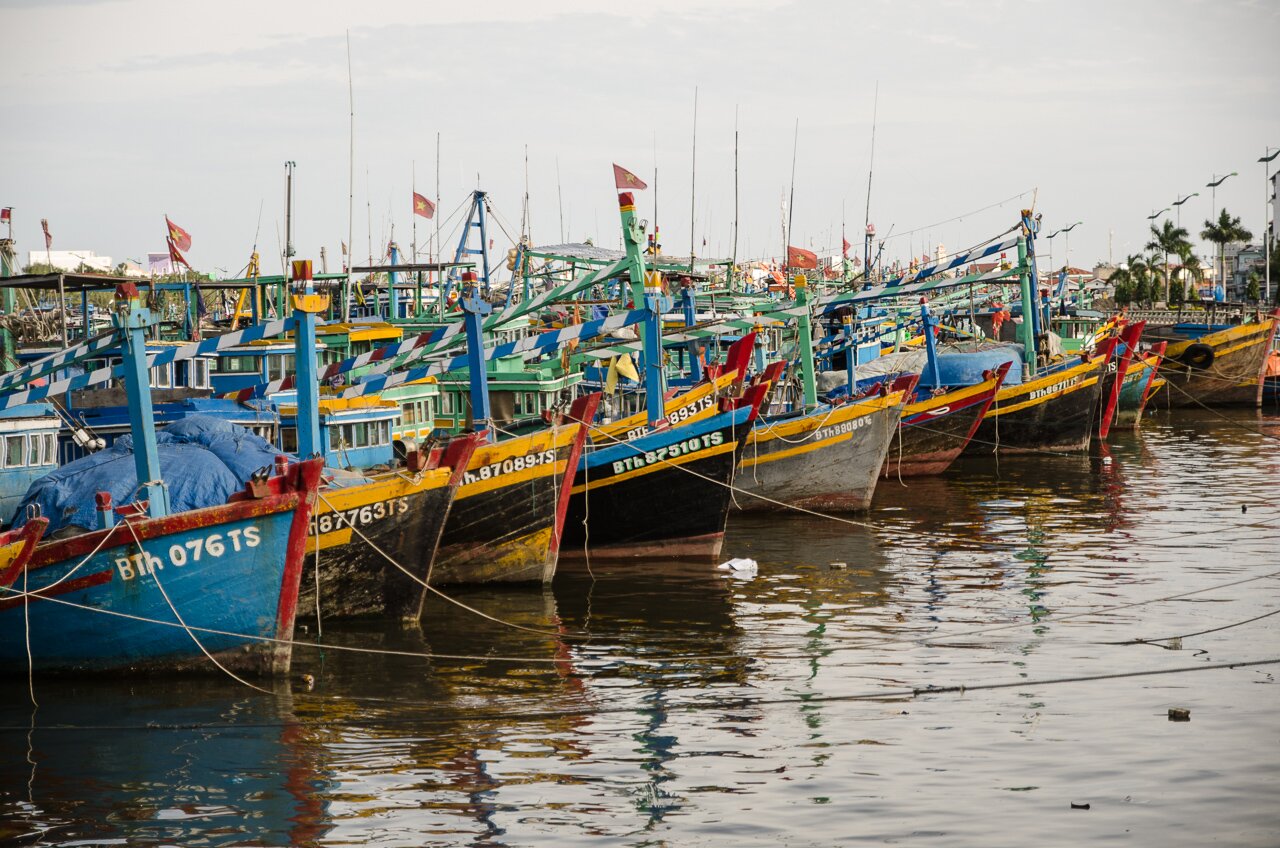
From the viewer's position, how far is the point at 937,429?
117 feet

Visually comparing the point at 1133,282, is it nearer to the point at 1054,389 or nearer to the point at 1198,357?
the point at 1198,357

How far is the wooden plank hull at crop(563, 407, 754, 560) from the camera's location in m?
22.5

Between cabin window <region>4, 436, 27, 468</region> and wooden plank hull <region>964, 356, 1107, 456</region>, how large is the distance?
2475 cm

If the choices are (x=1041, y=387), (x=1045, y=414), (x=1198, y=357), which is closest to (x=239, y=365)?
(x=1041, y=387)

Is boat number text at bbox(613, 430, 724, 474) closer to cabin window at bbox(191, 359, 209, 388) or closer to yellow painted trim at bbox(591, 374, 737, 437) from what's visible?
yellow painted trim at bbox(591, 374, 737, 437)

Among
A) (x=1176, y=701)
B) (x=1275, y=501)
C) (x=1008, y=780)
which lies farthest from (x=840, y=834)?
(x=1275, y=501)

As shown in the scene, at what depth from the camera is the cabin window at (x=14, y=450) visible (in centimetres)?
1983

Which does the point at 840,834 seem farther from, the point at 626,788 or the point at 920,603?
the point at 920,603

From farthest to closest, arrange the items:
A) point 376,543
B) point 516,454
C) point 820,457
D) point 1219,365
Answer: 1. point 1219,365
2. point 820,457
3. point 516,454
4. point 376,543

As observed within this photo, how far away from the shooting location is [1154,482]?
33625 mm

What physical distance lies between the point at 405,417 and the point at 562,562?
539 centimetres

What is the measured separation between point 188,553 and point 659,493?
967cm

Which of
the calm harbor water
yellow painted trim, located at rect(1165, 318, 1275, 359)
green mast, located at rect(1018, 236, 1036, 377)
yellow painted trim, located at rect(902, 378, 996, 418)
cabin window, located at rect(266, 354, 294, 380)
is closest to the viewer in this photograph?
the calm harbor water

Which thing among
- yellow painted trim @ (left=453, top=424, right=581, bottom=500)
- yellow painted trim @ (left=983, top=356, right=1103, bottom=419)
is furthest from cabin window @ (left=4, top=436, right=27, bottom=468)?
yellow painted trim @ (left=983, top=356, right=1103, bottom=419)
